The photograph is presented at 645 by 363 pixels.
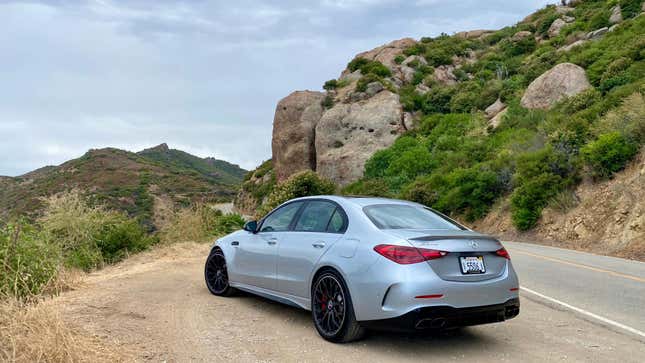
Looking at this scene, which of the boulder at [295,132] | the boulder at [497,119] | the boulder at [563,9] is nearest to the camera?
the boulder at [497,119]

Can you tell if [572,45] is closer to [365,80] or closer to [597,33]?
[597,33]

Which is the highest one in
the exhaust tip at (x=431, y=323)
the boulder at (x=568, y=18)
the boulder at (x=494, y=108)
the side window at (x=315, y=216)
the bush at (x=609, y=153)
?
the boulder at (x=568, y=18)

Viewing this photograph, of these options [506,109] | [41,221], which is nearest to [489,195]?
[506,109]

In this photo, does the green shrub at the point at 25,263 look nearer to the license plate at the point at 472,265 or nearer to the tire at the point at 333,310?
the tire at the point at 333,310

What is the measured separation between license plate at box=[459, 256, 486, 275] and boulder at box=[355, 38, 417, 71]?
169 feet

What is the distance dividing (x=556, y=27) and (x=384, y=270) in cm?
5534

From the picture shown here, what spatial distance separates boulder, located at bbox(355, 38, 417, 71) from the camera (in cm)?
5779

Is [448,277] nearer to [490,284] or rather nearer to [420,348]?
[490,284]

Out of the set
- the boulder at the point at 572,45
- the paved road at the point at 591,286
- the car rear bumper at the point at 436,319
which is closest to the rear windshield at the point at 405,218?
the car rear bumper at the point at 436,319

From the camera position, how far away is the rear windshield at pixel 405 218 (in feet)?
20.5

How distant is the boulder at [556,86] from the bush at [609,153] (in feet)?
44.7

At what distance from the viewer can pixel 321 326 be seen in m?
6.13

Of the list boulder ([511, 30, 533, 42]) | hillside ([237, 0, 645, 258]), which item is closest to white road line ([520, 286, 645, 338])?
hillside ([237, 0, 645, 258])

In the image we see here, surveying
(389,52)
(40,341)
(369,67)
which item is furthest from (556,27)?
(40,341)
